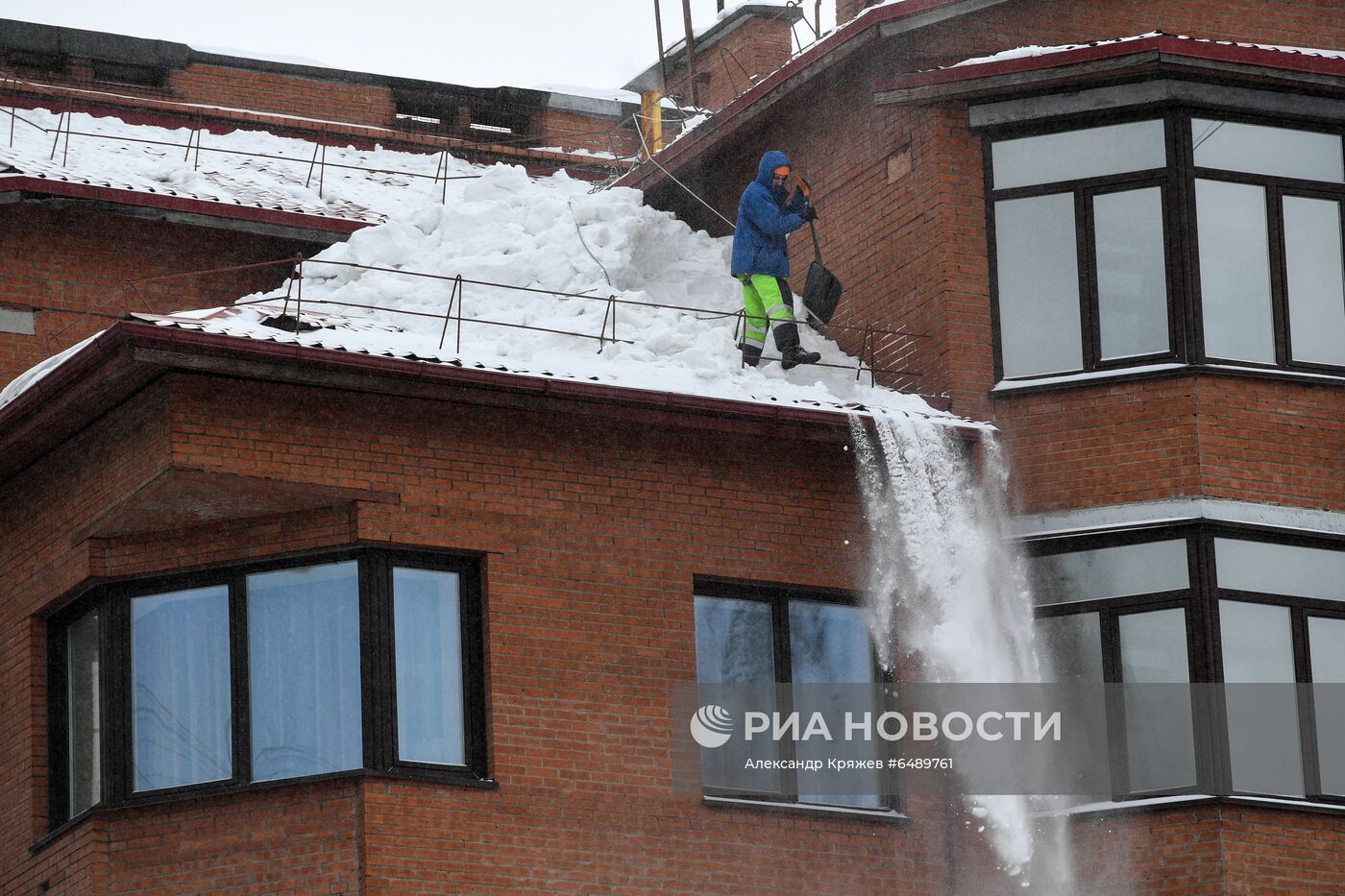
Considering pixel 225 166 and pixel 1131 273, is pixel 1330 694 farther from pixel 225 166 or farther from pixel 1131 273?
pixel 225 166

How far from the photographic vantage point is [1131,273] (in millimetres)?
16125

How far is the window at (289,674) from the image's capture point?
46.4 feet

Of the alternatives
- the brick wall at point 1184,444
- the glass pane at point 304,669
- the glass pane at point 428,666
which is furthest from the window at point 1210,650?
the glass pane at point 304,669

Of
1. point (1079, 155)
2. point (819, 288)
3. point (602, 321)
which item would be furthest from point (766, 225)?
point (1079, 155)

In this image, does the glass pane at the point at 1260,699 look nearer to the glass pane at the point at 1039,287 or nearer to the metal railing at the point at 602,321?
the glass pane at the point at 1039,287

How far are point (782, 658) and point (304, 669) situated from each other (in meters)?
3.36

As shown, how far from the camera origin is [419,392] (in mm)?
14336

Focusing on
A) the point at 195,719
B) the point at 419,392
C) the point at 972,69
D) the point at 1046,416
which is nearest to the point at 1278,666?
the point at 1046,416

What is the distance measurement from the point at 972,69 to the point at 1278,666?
16.0 feet

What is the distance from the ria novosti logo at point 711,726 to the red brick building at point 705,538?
0.29 metres

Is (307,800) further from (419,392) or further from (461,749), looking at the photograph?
(419,392)

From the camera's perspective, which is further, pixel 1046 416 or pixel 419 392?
pixel 1046 416

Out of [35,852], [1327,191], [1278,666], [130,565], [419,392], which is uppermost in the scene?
[1327,191]

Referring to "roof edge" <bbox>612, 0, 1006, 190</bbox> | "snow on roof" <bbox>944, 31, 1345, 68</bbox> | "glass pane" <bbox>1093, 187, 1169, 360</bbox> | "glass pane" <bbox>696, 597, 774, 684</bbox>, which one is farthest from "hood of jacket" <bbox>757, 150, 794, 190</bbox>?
"glass pane" <bbox>696, 597, 774, 684</bbox>
